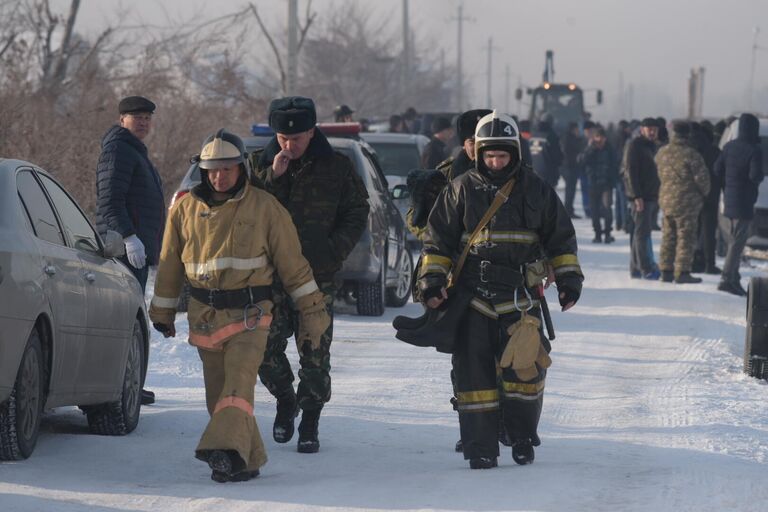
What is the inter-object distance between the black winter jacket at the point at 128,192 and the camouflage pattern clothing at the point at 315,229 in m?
1.61

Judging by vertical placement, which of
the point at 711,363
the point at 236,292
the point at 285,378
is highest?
the point at 236,292

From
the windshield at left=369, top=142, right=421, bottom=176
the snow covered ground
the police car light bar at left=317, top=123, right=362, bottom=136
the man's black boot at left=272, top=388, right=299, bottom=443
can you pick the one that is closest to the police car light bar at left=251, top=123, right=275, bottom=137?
the police car light bar at left=317, top=123, right=362, bottom=136

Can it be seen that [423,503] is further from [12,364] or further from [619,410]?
[619,410]

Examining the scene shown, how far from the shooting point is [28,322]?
707cm

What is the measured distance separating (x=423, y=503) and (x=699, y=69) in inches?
3154

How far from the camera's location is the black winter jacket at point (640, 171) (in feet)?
60.2

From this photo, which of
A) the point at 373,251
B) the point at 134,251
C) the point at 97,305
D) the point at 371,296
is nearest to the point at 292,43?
the point at 371,296

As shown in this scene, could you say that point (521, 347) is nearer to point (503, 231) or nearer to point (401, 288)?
point (503, 231)

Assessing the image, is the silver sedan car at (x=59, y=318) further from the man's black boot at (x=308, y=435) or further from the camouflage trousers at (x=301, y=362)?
the man's black boot at (x=308, y=435)

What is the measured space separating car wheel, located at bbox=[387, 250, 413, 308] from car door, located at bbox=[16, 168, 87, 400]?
25.7 feet

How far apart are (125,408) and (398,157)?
11.8 m

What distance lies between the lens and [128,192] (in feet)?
31.8

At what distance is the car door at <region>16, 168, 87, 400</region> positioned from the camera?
748 cm

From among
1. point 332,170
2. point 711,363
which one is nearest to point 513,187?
point 332,170
